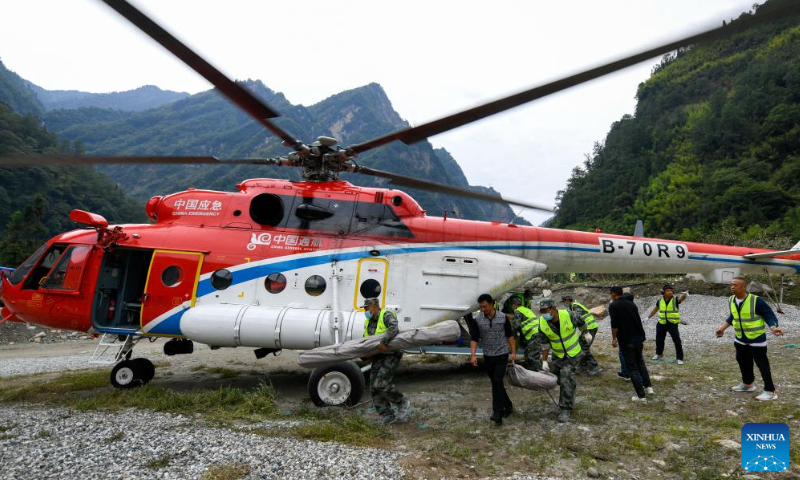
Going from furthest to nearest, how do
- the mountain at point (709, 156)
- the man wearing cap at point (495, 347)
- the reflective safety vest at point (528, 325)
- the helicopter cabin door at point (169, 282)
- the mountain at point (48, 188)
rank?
1. the mountain at point (48, 188)
2. the mountain at point (709, 156)
3. the helicopter cabin door at point (169, 282)
4. the reflective safety vest at point (528, 325)
5. the man wearing cap at point (495, 347)

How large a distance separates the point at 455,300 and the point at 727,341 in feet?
28.3

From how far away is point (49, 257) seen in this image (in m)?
7.81

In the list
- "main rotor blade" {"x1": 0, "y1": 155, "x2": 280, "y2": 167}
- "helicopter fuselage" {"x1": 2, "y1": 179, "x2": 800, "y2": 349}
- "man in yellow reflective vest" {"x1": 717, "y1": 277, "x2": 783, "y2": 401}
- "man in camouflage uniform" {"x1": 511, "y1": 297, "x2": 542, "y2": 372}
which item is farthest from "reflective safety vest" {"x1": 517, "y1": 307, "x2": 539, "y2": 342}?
"main rotor blade" {"x1": 0, "y1": 155, "x2": 280, "y2": 167}

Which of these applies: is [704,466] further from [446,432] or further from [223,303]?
[223,303]

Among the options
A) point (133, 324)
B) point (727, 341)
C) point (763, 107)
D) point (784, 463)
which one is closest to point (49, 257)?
point (133, 324)

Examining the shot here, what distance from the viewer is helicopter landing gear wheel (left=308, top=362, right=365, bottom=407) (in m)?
6.25

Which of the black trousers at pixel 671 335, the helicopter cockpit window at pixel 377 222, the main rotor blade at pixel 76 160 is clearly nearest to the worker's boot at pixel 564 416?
the helicopter cockpit window at pixel 377 222

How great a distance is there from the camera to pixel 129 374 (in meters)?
7.30

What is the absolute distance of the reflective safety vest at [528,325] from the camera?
22.5 ft

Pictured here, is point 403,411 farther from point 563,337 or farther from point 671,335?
point 671,335

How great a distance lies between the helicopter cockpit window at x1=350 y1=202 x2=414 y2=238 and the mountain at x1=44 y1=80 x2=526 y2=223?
87898mm

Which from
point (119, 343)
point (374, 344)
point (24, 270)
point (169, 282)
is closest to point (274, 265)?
point (169, 282)

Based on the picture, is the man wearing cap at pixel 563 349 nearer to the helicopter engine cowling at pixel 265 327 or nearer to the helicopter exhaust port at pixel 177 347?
the helicopter engine cowling at pixel 265 327

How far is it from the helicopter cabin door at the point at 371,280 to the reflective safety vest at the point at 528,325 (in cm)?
238
